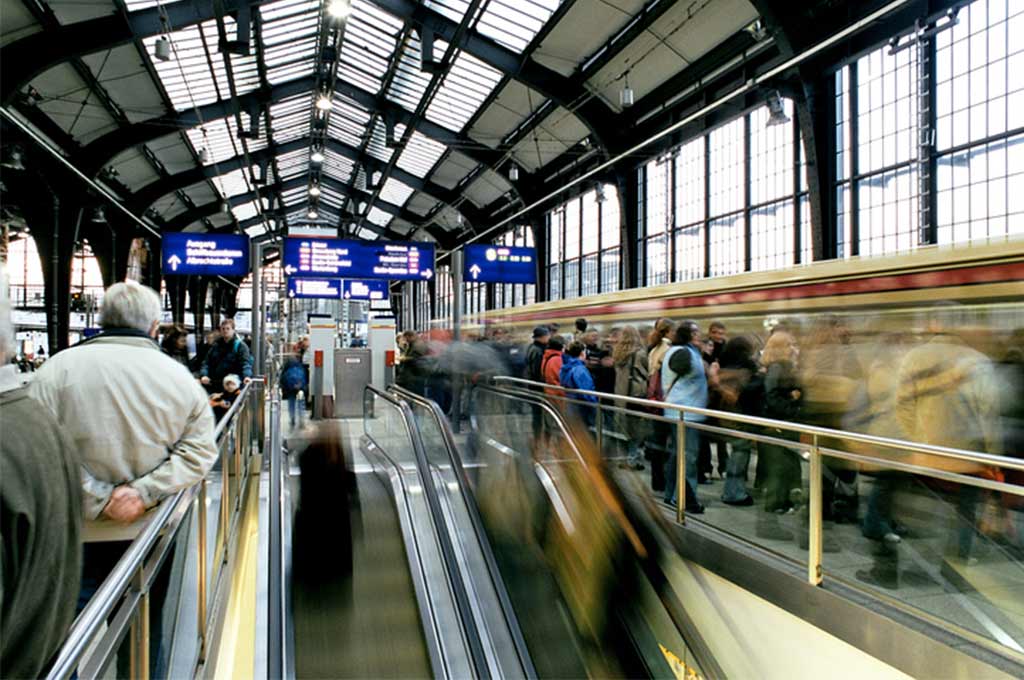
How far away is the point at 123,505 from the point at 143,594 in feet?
1.90

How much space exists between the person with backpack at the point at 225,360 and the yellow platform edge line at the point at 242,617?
200 cm

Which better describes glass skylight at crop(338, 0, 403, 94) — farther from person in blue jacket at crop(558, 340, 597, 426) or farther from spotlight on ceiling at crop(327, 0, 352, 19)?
person in blue jacket at crop(558, 340, 597, 426)

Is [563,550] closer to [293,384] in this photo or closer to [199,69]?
[293,384]

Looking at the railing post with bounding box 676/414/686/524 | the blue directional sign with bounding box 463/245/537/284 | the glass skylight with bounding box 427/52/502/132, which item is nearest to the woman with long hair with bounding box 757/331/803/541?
the railing post with bounding box 676/414/686/524

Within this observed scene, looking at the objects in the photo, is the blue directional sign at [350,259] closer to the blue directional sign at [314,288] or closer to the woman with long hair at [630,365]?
the blue directional sign at [314,288]

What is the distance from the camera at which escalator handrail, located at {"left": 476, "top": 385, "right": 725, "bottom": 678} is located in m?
4.35

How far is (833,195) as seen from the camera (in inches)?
533

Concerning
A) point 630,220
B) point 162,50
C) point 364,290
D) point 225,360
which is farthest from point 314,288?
point 225,360

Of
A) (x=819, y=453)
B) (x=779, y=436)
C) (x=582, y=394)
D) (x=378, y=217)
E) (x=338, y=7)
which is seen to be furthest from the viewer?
(x=378, y=217)

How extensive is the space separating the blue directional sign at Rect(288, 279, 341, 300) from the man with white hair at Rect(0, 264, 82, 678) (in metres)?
14.5

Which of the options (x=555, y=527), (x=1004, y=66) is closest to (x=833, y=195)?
Answer: (x=1004, y=66)

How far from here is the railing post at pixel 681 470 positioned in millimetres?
5777

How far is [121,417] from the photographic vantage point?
2.54 metres

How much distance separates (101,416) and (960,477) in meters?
3.62
